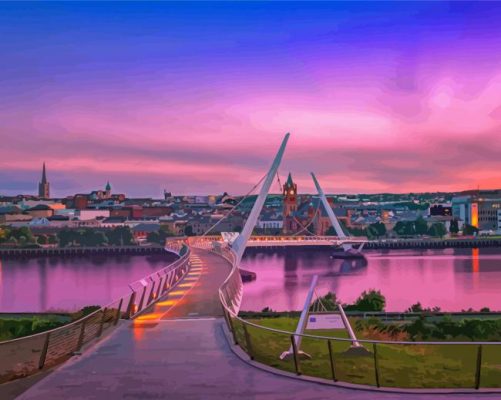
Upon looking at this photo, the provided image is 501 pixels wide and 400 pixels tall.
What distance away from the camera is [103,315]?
9.88 metres

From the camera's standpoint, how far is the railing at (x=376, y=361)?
6660 millimetres

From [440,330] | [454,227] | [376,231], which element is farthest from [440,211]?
[440,330]

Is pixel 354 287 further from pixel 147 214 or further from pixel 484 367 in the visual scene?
pixel 147 214

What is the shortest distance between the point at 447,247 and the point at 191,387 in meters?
120

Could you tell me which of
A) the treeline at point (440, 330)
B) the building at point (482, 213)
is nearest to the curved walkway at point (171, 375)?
the treeline at point (440, 330)

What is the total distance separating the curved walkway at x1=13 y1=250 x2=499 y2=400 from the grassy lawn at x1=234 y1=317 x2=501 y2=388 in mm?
378

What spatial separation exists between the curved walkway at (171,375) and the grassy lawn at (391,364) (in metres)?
0.38

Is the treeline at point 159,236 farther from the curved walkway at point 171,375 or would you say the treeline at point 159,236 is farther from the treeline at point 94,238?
the curved walkway at point 171,375

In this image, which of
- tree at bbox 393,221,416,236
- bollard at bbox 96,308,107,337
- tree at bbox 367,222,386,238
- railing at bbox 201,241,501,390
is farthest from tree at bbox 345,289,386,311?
tree at bbox 393,221,416,236

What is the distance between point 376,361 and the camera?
6.63 m

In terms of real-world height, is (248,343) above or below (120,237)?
above

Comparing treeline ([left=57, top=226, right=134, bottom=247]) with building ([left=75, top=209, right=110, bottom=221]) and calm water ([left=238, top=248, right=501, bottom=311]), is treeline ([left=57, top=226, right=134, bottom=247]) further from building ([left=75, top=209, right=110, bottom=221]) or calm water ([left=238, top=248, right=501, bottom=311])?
calm water ([left=238, top=248, right=501, bottom=311])

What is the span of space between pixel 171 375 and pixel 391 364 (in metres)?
2.73

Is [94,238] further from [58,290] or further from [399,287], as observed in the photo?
[399,287]
